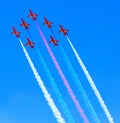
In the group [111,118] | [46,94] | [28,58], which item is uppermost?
[28,58]

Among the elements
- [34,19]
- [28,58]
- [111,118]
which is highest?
[34,19]

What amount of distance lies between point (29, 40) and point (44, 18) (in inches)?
233

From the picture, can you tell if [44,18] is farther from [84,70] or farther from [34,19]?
[84,70]

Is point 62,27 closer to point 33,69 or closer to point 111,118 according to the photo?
point 33,69

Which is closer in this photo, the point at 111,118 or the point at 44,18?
the point at 111,118

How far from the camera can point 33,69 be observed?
380 ft

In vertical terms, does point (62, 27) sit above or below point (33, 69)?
above

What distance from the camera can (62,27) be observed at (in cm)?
12262

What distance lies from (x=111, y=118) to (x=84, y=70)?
12.0m

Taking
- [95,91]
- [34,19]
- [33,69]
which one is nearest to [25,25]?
[34,19]

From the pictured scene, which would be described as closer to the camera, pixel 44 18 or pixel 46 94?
pixel 46 94

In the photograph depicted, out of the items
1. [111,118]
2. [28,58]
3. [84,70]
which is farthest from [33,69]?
[111,118]

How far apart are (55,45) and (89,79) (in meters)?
10.7

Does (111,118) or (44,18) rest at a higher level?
(44,18)
